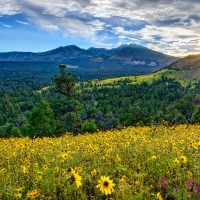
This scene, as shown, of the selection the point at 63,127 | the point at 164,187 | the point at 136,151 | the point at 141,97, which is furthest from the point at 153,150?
the point at 141,97

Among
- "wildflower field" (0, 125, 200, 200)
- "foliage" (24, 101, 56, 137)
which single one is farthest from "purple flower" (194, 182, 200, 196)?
"foliage" (24, 101, 56, 137)

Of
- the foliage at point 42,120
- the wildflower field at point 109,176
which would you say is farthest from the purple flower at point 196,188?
the foliage at point 42,120

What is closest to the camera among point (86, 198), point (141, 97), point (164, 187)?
point (86, 198)

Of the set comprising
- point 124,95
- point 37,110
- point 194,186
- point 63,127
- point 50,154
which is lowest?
point 124,95

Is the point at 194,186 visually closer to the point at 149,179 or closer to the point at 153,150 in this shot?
the point at 149,179

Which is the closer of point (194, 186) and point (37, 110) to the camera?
point (194, 186)

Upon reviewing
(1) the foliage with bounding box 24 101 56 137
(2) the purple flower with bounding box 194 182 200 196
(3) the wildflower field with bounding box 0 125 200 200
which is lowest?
(1) the foliage with bounding box 24 101 56 137

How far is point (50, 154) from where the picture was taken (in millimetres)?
7762

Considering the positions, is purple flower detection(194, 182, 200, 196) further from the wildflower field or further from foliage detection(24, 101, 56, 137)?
foliage detection(24, 101, 56, 137)

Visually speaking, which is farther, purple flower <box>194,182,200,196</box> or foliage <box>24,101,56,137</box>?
foliage <box>24,101,56,137</box>

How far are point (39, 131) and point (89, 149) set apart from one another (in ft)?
70.4

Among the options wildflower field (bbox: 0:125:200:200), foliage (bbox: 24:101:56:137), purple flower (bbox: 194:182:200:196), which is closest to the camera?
purple flower (bbox: 194:182:200:196)

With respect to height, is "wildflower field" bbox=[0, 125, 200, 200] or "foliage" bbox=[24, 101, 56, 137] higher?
"wildflower field" bbox=[0, 125, 200, 200]

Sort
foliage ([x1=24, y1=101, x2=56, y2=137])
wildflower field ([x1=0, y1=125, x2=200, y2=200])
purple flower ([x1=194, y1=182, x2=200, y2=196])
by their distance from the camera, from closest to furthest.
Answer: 1. purple flower ([x1=194, y1=182, x2=200, y2=196])
2. wildflower field ([x1=0, y1=125, x2=200, y2=200])
3. foliage ([x1=24, y1=101, x2=56, y2=137])
